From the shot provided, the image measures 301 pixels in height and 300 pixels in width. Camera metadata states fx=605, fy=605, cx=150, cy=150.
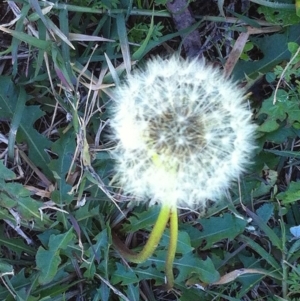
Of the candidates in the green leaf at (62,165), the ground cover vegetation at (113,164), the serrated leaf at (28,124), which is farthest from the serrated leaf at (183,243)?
the serrated leaf at (28,124)

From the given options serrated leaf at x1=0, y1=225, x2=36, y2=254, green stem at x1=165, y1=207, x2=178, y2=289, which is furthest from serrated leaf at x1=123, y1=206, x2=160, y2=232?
serrated leaf at x1=0, y1=225, x2=36, y2=254

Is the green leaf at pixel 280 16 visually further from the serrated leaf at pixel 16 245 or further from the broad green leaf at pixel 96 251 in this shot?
the serrated leaf at pixel 16 245

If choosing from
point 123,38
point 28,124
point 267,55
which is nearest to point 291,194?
point 267,55

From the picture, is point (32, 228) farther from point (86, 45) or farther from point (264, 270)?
point (264, 270)

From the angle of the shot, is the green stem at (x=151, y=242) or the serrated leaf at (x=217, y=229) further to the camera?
the serrated leaf at (x=217, y=229)

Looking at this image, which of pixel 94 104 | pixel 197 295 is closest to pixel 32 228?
pixel 94 104

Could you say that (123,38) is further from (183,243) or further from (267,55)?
(183,243)
